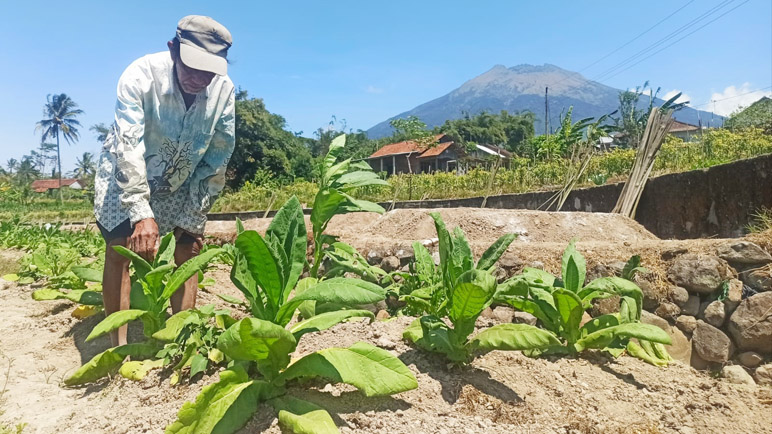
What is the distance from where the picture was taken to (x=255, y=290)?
1809mm

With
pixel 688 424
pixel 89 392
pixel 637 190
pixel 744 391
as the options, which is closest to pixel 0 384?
pixel 89 392

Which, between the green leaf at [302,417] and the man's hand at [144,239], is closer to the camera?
the green leaf at [302,417]

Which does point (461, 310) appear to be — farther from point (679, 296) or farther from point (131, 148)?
point (679, 296)

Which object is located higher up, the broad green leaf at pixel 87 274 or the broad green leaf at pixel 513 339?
the broad green leaf at pixel 87 274

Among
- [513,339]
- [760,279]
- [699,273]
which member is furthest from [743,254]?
[513,339]

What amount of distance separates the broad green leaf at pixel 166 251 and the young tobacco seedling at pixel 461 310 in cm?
107

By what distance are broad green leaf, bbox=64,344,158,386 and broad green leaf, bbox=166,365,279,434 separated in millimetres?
676

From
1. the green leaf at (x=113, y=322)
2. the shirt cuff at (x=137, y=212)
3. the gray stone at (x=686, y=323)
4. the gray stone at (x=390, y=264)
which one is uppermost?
the shirt cuff at (x=137, y=212)

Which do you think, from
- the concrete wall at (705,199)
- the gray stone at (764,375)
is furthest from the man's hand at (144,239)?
the concrete wall at (705,199)

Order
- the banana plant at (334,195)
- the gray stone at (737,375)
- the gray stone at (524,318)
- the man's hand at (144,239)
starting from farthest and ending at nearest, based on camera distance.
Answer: the banana plant at (334,195) < the gray stone at (524,318) < the gray stone at (737,375) < the man's hand at (144,239)

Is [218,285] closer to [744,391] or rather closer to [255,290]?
[255,290]

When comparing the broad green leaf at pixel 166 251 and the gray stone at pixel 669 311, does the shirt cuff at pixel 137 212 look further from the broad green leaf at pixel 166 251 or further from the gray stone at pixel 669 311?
the gray stone at pixel 669 311

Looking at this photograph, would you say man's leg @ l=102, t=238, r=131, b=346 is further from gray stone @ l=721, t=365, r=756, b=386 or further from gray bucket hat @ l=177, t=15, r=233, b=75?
gray stone @ l=721, t=365, r=756, b=386

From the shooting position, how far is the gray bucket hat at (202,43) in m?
2.35
